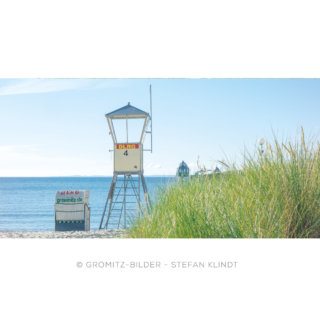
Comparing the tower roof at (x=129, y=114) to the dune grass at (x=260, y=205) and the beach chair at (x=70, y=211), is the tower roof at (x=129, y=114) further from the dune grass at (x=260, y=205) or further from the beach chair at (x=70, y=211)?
the dune grass at (x=260, y=205)

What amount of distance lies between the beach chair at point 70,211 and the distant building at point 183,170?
78.7 inches

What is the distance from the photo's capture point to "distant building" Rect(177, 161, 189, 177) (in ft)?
10.1

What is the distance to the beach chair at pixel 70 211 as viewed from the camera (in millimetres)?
4469

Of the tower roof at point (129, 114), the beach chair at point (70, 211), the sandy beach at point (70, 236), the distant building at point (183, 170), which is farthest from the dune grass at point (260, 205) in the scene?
the tower roof at point (129, 114)

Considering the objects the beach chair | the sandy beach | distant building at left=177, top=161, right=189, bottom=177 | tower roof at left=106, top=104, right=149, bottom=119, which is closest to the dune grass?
the sandy beach

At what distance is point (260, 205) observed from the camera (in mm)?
2121

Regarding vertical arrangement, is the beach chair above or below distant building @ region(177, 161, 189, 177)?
below

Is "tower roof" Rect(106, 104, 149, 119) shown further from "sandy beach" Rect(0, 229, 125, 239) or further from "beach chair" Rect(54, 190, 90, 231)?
"sandy beach" Rect(0, 229, 125, 239)

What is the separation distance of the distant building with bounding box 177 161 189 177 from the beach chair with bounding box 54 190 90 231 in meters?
2.00

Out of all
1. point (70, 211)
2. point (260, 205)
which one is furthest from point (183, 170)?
point (70, 211)

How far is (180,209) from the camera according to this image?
89.1 inches

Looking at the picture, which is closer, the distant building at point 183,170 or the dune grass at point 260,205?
the dune grass at point 260,205
